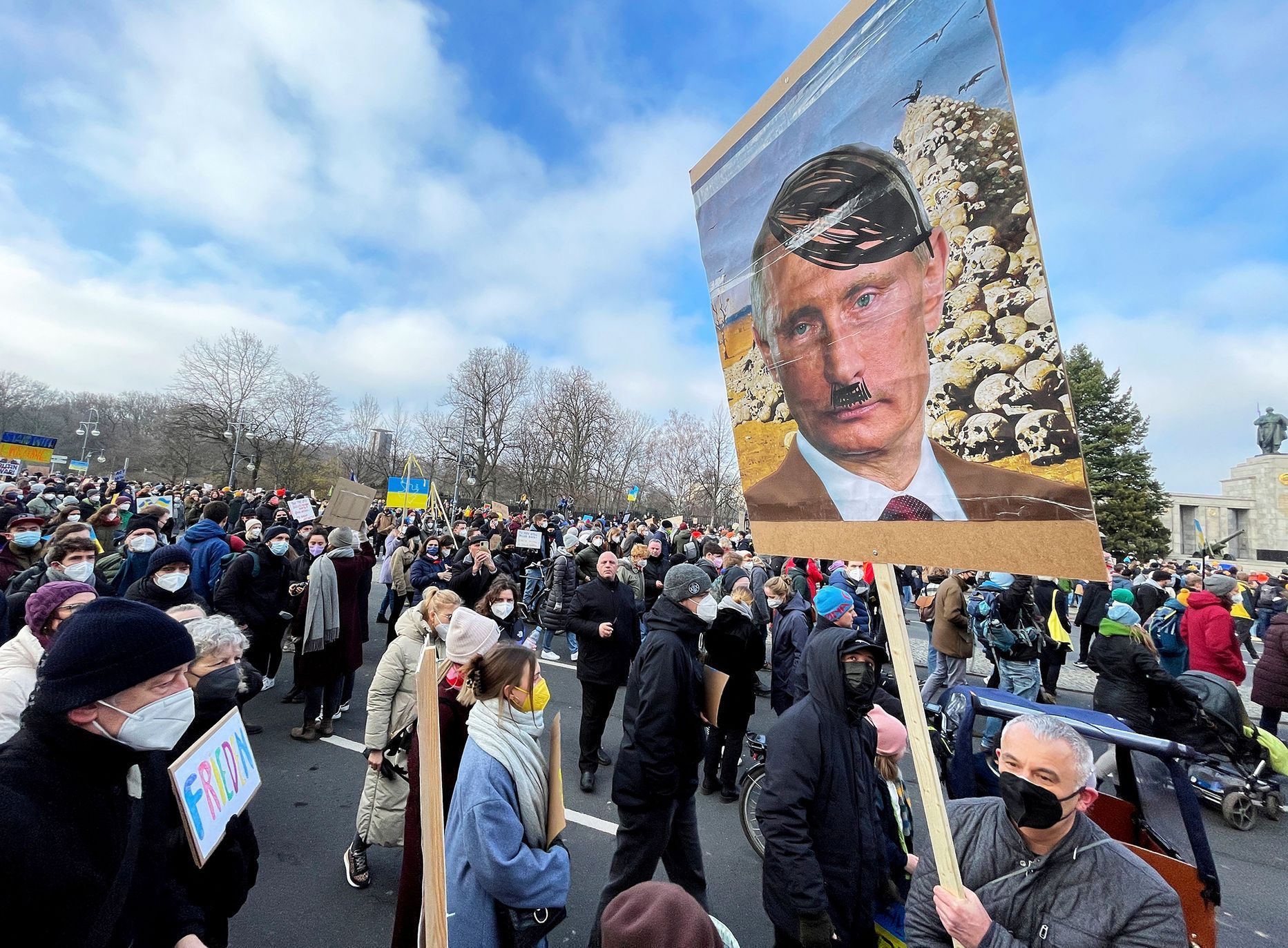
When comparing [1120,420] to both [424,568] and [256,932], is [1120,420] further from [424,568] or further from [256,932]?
[256,932]

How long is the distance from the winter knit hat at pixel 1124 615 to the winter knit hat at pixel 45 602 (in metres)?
8.09

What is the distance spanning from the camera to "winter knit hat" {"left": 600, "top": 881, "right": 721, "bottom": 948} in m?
1.31

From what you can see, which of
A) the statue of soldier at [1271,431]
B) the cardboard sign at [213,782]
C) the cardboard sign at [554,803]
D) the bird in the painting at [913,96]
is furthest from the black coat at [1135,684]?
the statue of soldier at [1271,431]

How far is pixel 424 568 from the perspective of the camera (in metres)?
8.91

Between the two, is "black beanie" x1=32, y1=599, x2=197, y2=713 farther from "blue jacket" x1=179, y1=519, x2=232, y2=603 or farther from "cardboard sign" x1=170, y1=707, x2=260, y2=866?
"blue jacket" x1=179, y1=519, x2=232, y2=603

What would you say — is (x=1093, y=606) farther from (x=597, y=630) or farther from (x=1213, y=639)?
(x=597, y=630)

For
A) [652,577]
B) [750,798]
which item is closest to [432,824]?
[750,798]

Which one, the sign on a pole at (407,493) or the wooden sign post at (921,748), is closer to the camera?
the wooden sign post at (921,748)

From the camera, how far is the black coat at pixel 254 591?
6086mm

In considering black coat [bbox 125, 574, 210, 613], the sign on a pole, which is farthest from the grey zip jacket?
the sign on a pole

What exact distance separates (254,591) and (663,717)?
16.9 ft

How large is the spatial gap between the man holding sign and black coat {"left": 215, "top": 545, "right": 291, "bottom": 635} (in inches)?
195

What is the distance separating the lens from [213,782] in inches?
80.0

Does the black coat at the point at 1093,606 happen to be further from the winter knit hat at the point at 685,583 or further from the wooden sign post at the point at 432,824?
the wooden sign post at the point at 432,824
